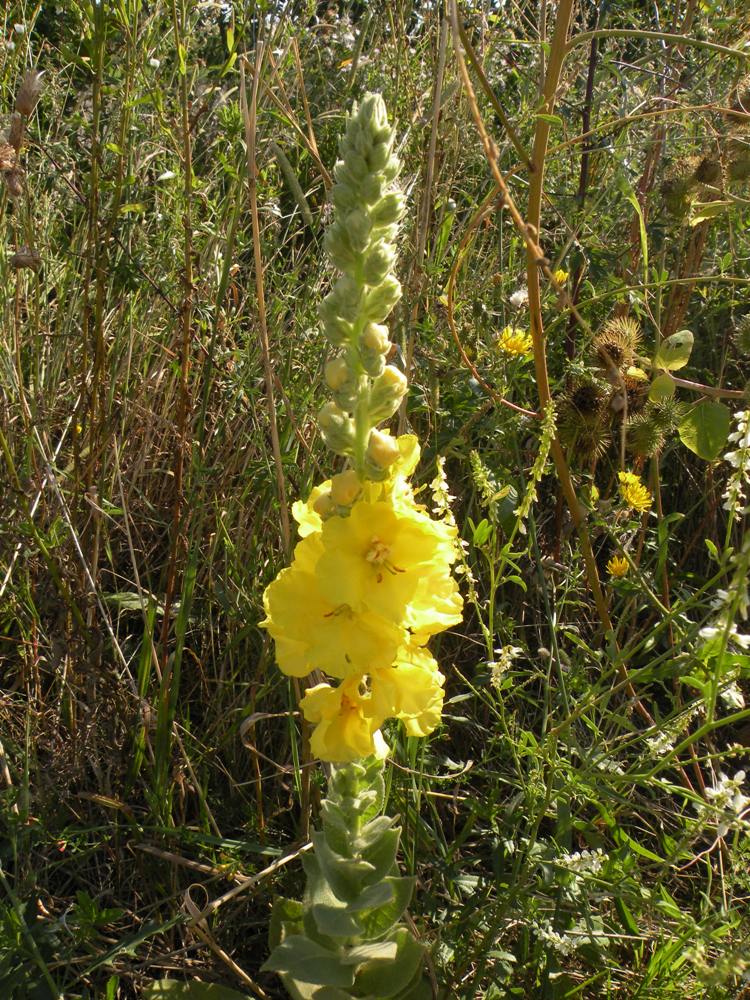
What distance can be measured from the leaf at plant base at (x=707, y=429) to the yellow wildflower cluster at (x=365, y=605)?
0.68m

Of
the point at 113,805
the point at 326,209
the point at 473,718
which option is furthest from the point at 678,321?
the point at 113,805

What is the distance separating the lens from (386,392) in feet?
4.43

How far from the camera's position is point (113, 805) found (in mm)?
1896

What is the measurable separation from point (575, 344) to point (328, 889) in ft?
5.27

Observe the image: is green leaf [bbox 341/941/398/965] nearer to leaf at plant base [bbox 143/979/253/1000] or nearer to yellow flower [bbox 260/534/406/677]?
leaf at plant base [bbox 143/979/253/1000]

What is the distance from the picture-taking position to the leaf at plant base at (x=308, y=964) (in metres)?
1.51

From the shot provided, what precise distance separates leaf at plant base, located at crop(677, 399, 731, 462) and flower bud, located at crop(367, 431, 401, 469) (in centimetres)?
77

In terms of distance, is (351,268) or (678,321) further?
(678,321)

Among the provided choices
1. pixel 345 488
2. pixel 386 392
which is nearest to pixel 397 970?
pixel 345 488

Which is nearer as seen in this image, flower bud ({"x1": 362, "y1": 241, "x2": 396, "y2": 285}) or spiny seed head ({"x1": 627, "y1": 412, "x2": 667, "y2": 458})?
flower bud ({"x1": 362, "y1": 241, "x2": 396, "y2": 285})

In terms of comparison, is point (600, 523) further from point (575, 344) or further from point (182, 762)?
point (182, 762)

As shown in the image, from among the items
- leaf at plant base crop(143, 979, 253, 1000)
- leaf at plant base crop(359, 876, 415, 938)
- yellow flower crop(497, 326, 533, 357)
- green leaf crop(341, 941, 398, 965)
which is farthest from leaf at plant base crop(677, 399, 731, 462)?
leaf at plant base crop(143, 979, 253, 1000)

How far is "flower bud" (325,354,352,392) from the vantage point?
1.33 metres

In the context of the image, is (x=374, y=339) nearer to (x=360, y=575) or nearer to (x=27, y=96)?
(x=360, y=575)
